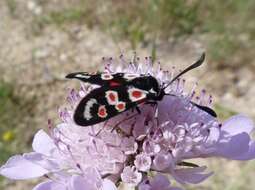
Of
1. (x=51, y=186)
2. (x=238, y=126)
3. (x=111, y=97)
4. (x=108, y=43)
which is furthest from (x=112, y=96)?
(x=108, y=43)

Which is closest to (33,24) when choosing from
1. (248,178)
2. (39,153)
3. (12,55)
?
(12,55)

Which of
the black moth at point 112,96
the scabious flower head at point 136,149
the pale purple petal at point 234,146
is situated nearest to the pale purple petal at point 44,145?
the scabious flower head at point 136,149

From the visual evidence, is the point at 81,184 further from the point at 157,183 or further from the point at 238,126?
the point at 238,126

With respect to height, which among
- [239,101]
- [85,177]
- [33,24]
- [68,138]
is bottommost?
[85,177]

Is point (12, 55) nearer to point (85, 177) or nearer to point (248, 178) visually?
point (248, 178)

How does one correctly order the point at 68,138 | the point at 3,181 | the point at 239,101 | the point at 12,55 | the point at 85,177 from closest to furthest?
the point at 85,177 < the point at 68,138 < the point at 3,181 < the point at 239,101 < the point at 12,55

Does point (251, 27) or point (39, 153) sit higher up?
point (251, 27)
